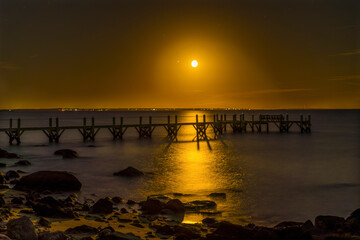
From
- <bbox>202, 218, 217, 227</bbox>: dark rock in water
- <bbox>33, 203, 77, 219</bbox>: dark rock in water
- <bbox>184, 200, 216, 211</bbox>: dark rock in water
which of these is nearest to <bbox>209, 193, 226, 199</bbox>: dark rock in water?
<bbox>184, 200, 216, 211</bbox>: dark rock in water

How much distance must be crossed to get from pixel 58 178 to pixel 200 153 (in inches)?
819

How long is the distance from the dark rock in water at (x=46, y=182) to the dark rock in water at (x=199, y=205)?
220 inches

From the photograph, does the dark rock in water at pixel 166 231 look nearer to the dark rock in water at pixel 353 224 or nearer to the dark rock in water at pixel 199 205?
the dark rock in water at pixel 199 205

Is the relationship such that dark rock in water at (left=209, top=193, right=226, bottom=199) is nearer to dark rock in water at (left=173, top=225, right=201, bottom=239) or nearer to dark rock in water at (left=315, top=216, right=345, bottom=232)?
dark rock in water at (left=315, top=216, right=345, bottom=232)

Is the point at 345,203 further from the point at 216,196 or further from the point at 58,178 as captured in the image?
the point at 58,178

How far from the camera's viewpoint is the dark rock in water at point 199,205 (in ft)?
43.0

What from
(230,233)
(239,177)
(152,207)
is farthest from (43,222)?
(239,177)

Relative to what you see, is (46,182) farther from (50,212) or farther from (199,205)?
(199,205)

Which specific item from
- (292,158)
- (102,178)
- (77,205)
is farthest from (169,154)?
(77,205)

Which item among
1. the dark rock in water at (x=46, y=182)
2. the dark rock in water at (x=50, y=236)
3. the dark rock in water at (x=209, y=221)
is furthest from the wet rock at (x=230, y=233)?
the dark rock in water at (x=46, y=182)

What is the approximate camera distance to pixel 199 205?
1353 cm

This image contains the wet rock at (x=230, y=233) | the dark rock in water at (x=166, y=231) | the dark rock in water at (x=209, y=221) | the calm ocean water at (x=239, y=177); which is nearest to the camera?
the wet rock at (x=230, y=233)

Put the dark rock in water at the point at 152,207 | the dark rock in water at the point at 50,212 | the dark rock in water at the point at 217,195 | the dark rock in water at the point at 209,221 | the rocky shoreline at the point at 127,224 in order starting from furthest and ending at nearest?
the dark rock in water at the point at 217,195, the dark rock in water at the point at 152,207, the dark rock in water at the point at 209,221, the dark rock in water at the point at 50,212, the rocky shoreline at the point at 127,224

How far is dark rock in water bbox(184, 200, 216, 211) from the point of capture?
43.0 ft
